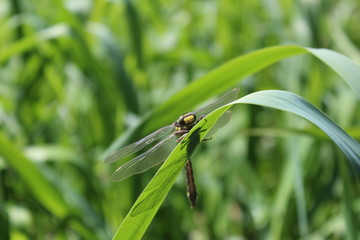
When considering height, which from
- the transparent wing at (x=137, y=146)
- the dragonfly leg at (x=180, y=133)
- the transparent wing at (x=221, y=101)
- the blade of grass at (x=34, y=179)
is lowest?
the dragonfly leg at (x=180, y=133)

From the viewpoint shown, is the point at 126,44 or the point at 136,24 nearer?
the point at 136,24

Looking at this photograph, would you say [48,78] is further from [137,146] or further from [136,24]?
[137,146]

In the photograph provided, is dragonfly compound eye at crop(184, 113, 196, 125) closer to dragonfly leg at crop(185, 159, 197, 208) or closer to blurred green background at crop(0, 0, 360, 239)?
dragonfly leg at crop(185, 159, 197, 208)

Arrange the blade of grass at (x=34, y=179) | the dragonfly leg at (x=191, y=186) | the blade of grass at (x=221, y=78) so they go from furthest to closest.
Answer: the blade of grass at (x=34, y=179) < the dragonfly leg at (x=191, y=186) < the blade of grass at (x=221, y=78)

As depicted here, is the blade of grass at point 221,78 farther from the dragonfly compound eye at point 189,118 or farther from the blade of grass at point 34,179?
the blade of grass at point 34,179

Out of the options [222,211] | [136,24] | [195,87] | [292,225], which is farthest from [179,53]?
[195,87]

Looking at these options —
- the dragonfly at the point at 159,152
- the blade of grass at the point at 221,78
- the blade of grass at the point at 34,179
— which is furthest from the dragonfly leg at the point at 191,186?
the blade of grass at the point at 34,179
